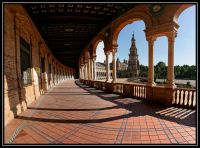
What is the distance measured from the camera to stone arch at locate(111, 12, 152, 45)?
7.64 m

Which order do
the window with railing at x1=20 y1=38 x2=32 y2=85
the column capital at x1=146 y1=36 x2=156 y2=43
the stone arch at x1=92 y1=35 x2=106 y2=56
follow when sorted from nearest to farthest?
the window with railing at x1=20 y1=38 x2=32 y2=85 → the column capital at x1=146 y1=36 x2=156 y2=43 → the stone arch at x1=92 y1=35 x2=106 y2=56

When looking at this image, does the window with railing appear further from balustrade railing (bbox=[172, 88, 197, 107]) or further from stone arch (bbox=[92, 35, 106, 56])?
balustrade railing (bbox=[172, 88, 197, 107])

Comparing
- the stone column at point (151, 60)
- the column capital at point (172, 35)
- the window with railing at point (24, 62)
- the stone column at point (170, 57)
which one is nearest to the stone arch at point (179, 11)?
the column capital at point (172, 35)

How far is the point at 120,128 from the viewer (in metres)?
3.95

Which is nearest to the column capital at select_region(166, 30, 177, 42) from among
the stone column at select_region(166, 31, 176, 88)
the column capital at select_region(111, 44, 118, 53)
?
the stone column at select_region(166, 31, 176, 88)

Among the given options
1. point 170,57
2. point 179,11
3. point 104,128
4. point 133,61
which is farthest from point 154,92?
point 133,61

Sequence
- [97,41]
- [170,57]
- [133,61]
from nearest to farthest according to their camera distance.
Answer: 1. [170,57]
2. [97,41]
3. [133,61]

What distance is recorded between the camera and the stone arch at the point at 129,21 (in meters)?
7.64

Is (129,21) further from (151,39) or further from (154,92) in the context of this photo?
(154,92)

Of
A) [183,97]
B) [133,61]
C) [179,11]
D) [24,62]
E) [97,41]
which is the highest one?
[133,61]

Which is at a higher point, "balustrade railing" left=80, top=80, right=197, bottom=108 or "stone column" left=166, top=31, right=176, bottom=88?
"stone column" left=166, top=31, right=176, bottom=88

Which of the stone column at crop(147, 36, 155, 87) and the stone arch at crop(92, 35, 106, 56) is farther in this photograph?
the stone arch at crop(92, 35, 106, 56)

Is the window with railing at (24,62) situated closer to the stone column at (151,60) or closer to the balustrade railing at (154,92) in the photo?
the balustrade railing at (154,92)

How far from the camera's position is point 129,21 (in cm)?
931
